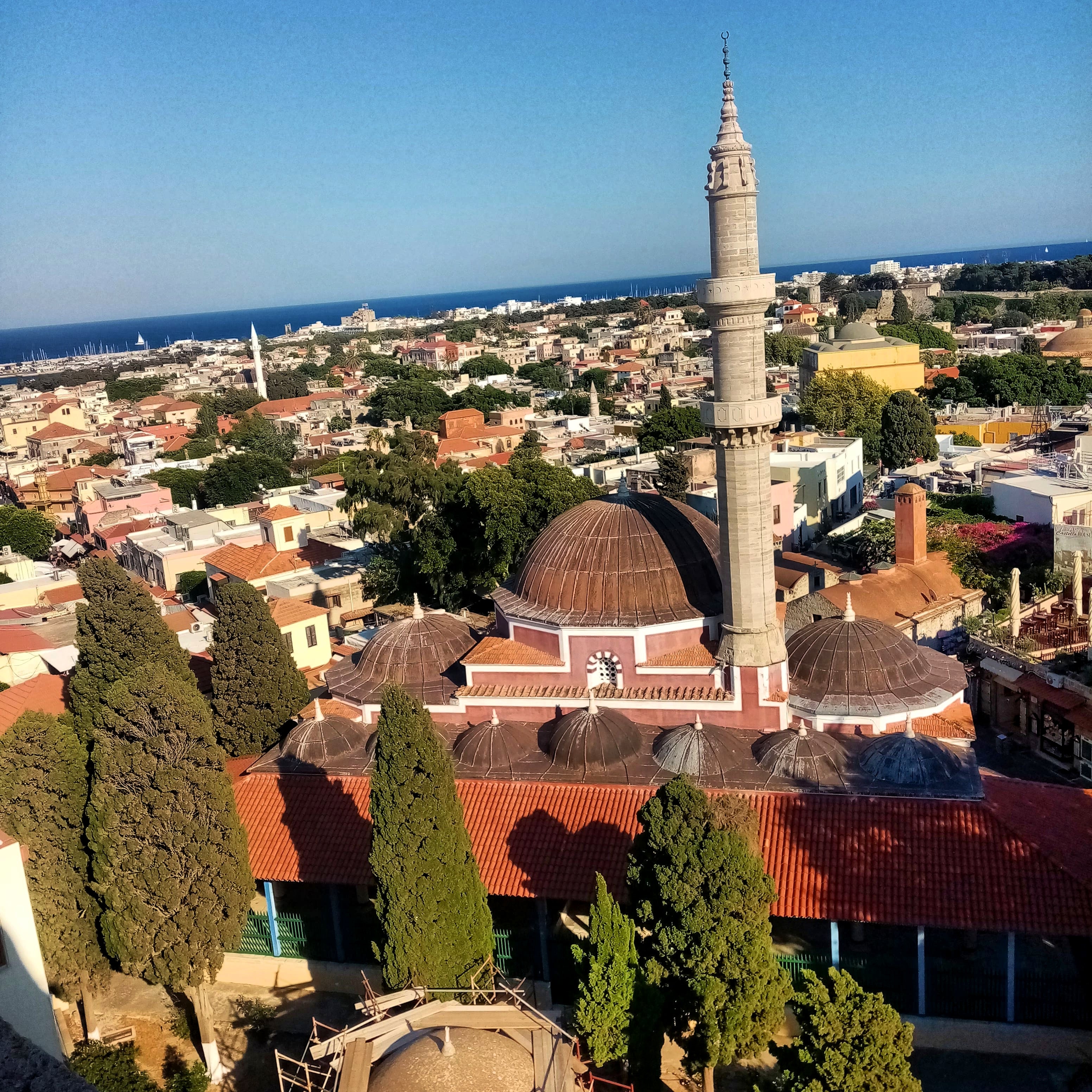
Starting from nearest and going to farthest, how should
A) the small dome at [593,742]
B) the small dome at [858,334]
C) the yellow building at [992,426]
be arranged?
the small dome at [593,742], the yellow building at [992,426], the small dome at [858,334]

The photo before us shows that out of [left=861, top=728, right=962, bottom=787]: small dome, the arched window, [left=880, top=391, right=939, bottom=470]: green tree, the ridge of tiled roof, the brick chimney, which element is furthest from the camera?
[left=880, top=391, right=939, bottom=470]: green tree

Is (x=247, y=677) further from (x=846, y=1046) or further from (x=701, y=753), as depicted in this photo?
(x=846, y=1046)

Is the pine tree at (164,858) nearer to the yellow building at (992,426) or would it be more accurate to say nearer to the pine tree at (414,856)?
the pine tree at (414,856)

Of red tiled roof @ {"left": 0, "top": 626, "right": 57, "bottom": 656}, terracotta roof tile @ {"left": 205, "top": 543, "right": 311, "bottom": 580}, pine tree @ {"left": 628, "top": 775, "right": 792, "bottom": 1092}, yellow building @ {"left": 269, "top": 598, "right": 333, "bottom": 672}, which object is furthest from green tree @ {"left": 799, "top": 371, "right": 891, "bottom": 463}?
pine tree @ {"left": 628, "top": 775, "right": 792, "bottom": 1092}

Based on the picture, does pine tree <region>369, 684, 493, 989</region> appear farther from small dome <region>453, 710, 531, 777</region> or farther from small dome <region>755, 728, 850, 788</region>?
small dome <region>755, 728, 850, 788</region>

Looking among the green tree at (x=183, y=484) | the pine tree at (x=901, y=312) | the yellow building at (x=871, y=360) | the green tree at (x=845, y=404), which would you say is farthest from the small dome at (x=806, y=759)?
the pine tree at (x=901, y=312)

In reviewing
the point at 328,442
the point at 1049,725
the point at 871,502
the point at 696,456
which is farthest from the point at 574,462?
the point at 1049,725
